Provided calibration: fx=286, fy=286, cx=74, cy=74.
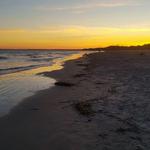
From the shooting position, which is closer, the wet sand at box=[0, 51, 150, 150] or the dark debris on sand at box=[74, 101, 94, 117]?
the wet sand at box=[0, 51, 150, 150]

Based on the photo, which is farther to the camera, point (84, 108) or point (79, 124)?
point (84, 108)

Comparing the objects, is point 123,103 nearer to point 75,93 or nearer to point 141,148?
point 75,93

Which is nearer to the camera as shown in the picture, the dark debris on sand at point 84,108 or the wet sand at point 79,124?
the wet sand at point 79,124

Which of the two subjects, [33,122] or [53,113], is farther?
[53,113]

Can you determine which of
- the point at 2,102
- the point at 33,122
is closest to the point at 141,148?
the point at 33,122

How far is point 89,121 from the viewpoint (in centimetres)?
845

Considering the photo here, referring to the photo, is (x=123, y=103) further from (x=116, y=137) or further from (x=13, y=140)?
(x=13, y=140)

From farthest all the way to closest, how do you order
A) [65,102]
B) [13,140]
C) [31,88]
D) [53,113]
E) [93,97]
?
1. [31,88]
2. [93,97]
3. [65,102]
4. [53,113]
5. [13,140]

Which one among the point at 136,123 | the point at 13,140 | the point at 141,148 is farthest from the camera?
the point at 136,123

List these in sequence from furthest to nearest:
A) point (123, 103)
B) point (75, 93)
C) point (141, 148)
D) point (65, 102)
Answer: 1. point (75, 93)
2. point (65, 102)
3. point (123, 103)
4. point (141, 148)

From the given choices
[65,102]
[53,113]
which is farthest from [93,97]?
[53,113]

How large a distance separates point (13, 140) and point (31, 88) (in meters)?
9.27

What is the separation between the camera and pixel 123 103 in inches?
422

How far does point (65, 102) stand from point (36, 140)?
4.79 metres
